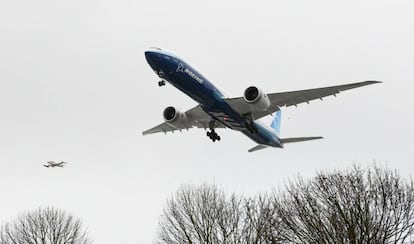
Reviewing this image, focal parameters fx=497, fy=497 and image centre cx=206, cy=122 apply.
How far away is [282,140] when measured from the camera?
43.1 meters

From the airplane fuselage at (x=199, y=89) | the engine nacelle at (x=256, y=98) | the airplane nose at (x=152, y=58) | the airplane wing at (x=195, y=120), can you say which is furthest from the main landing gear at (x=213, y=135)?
the airplane nose at (x=152, y=58)

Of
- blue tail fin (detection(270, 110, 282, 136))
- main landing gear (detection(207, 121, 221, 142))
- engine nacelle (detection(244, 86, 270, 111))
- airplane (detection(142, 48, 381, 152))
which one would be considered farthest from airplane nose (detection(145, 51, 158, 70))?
blue tail fin (detection(270, 110, 282, 136))

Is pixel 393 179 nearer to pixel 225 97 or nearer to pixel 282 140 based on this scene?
pixel 225 97

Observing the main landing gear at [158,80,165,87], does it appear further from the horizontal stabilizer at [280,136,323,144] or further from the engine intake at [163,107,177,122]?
the horizontal stabilizer at [280,136,323,144]

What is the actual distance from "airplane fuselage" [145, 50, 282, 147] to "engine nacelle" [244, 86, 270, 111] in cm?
188

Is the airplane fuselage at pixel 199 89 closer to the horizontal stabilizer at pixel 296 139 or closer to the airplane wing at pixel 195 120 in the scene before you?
the airplane wing at pixel 195 120

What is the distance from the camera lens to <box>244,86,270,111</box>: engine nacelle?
33188mm

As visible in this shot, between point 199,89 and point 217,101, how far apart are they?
1730 mm

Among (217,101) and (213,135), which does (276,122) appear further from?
(217,101)

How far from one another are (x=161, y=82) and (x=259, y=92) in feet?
21.5

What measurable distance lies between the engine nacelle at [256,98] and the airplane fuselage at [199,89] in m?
1.88

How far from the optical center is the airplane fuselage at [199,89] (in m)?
→ 31.7

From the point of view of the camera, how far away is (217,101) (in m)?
34.0

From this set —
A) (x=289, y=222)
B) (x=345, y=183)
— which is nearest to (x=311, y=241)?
(x=289, y=222)
